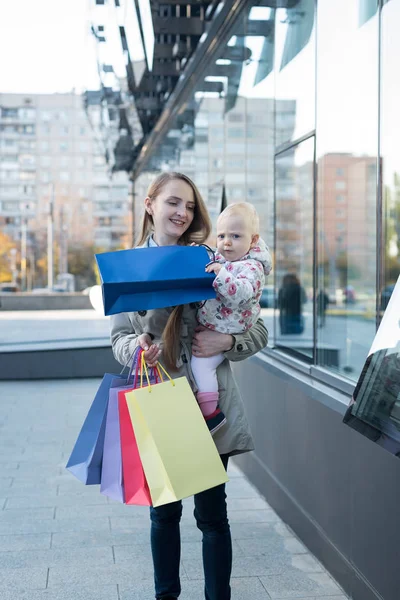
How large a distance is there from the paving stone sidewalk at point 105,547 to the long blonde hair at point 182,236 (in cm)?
125

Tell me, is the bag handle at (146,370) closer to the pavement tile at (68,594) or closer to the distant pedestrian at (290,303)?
the pavement tile at (68,594)

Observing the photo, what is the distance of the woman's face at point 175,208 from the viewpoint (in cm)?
301

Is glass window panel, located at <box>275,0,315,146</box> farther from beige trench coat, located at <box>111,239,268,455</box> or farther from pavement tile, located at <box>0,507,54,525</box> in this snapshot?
pavement tile, located at <box>0,507,54,525</box>

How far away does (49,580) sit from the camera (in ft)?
12.2

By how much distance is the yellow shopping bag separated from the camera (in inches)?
104

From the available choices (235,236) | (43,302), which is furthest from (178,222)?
(43,302)

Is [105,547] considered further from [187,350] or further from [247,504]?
[187,350]

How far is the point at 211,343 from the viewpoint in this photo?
9.70ft

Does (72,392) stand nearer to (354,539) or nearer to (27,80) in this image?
(354,539)

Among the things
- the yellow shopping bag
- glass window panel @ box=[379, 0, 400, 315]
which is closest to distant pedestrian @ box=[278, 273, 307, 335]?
glass window panel @ box=[379, 0, 400, 315]

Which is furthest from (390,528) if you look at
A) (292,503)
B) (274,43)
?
(274,43)

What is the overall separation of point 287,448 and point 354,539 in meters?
1.23

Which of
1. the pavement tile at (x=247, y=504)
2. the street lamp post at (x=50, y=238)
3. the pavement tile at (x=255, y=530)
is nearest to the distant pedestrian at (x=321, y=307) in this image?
the pavement tile at (x=247, y=504)

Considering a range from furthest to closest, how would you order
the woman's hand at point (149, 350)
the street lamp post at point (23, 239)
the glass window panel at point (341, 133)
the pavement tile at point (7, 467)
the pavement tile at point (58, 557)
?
the street lamp post at point (23, 239)
the pavement tile at point (7, 467)
the glass window panel at point (341, 133)
the pavement tile at point (58, 557)
the woman's hand at point (149, 350)
